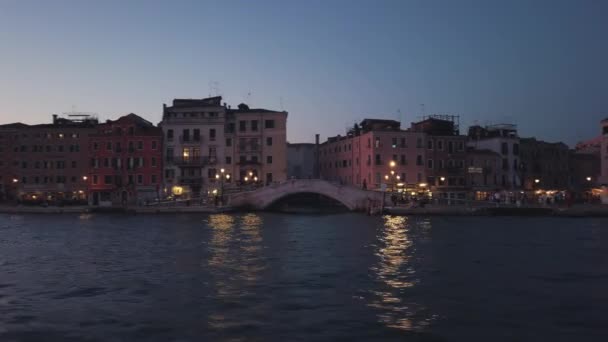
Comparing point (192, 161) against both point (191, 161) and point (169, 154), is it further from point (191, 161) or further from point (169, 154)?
point (169, 154)

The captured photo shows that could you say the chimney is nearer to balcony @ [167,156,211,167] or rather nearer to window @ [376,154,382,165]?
window @ [376,154,382,165]

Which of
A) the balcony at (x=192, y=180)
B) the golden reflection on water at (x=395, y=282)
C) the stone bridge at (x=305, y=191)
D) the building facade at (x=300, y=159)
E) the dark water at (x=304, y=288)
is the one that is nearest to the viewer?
the dark water at (x=304, y=288)

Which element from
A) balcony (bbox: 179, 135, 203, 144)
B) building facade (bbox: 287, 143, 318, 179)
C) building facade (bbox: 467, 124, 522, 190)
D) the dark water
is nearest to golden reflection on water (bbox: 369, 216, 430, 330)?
the dark water

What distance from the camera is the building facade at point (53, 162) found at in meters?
70.9

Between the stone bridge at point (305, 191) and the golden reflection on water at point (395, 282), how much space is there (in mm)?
23472

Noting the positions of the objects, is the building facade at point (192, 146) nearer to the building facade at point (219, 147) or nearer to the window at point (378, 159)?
the building facade at point (219, 147)

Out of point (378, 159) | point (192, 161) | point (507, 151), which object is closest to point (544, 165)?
point (507, 151)

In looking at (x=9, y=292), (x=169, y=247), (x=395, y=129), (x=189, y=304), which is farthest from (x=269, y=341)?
(x=395, y=129)

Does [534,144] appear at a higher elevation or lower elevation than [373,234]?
higher

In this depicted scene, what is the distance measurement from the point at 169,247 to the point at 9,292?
11.0m

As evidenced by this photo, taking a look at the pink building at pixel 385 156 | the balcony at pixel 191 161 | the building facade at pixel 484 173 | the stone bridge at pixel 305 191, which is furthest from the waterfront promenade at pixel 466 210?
the building facade at pixel 484 173

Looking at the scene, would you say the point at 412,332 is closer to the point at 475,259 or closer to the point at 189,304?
the point at 189,304

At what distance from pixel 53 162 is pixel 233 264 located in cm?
5745

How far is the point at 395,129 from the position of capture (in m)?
67.5
